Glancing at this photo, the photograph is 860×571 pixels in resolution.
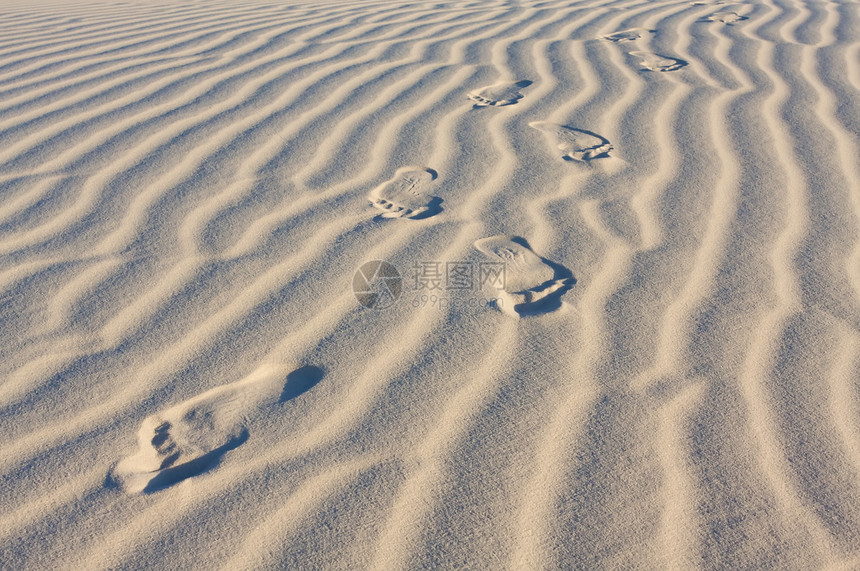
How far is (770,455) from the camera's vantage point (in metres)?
1.32

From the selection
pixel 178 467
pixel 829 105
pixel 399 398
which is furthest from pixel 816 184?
pixel 178 467

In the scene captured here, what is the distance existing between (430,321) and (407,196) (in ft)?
2.11

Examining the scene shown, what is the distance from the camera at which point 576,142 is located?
8.45 feet

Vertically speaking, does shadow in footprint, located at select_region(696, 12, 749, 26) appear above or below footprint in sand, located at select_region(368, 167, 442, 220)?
below

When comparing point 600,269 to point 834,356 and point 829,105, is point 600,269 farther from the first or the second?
point 829,105

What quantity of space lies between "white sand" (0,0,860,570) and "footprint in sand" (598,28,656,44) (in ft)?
2.29

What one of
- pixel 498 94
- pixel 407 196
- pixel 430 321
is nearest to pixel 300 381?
pixel 430 321

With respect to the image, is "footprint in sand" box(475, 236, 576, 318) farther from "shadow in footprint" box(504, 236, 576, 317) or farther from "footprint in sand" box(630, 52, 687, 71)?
"footprint in sand" box(630, 52, 687, 71)

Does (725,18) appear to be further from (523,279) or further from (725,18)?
(523,279)

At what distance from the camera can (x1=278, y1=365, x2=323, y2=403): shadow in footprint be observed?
1.47 meters

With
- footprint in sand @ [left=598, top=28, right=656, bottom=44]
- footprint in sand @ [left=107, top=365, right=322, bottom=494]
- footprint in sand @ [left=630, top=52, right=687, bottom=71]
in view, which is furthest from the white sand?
footprint in sand @ [left=598, top=28, right=656, bottom=44]

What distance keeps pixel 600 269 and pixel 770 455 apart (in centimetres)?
68

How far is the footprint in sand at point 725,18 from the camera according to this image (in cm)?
425

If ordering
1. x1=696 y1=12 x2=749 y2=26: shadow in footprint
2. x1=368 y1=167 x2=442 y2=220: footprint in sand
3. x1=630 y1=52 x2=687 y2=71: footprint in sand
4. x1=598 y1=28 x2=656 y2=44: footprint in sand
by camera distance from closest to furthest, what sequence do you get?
x1=368 y1=167 x2=442 y2=220: footprint in sand → x1=630 y1=52 x2=687 y2=71: footprint in sand → x1=598 y1=28 x2=656 y2=44: footprint in sand → x1=696 y1=12 x2=749 y2=26: shadow in footprint
